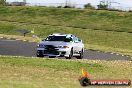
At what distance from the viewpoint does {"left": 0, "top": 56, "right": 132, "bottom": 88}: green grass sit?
1554 cm

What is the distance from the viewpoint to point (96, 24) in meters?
74.6

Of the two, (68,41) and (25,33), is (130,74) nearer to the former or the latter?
(68,41)

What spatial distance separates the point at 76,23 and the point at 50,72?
56369 mm

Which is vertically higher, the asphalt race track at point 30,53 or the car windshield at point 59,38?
the car windshield at point 59,38

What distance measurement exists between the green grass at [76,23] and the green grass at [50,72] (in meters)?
34.0

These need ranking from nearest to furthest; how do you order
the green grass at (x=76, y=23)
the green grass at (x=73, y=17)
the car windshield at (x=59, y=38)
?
the car windshield at (x=59, y=38), the green grass at (x=76, y=23), the green grass at (x=73, y=17)

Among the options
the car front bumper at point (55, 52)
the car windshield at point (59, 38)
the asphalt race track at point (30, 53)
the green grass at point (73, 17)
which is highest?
the car windshield at point (59, 38)

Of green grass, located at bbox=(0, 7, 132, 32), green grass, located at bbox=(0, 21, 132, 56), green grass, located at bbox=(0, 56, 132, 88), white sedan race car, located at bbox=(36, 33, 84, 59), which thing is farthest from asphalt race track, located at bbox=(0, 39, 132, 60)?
green grass, located at bbox=(0, 7, 132, 32)

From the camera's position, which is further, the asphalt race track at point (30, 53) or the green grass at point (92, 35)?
the green grass at point (92, 35)

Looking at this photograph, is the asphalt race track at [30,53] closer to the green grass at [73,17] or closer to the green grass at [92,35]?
the green grass at [92,35]

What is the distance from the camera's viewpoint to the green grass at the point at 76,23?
202 ft

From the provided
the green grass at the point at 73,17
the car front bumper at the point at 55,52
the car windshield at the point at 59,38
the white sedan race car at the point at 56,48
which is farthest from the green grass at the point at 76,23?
the car front bumper at the point at 55,52

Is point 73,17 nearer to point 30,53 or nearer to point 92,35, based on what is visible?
point 92,35

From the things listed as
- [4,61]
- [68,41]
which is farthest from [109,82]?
[68,41]
